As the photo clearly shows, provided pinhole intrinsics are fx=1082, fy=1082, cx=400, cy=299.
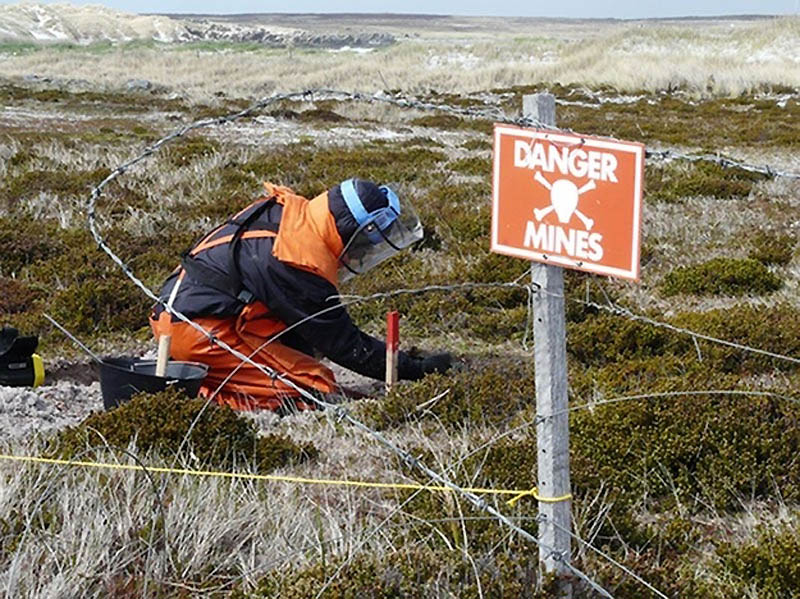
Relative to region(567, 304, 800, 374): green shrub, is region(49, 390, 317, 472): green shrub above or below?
above

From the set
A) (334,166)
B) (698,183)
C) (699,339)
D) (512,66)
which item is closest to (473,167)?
(334,166)

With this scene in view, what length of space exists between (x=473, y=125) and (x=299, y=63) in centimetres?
3230

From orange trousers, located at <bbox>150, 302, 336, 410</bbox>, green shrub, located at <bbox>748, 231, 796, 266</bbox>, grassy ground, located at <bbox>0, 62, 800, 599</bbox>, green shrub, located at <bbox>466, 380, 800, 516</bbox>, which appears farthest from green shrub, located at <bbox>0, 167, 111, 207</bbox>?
green shrub, located at <bbox>466, 380, 800, 516</bbox>

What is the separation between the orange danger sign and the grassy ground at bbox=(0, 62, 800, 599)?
84cm

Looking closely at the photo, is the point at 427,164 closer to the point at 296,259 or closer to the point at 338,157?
the point at 338,157

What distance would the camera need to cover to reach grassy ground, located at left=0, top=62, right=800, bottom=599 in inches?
117

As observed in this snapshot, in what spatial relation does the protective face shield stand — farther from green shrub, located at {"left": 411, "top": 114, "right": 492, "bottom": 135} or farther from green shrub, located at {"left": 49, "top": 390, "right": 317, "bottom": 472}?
green shrub, located at {"left": 411, "top": 114, "right": 492, "bottom": 135}

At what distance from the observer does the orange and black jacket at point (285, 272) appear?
5.36 metres

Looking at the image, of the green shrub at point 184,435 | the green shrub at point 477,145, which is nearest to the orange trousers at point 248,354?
the green shrub at point 184,435

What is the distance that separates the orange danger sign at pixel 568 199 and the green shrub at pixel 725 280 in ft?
17.6

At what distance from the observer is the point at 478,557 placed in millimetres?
2943

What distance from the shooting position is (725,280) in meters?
7.75

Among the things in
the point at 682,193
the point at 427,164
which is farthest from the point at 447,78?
the point at 682,193

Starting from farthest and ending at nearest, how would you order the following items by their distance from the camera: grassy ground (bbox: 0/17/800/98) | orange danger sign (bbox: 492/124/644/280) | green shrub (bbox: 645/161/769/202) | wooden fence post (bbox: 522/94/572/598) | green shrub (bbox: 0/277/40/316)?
1. grassy ground (bbox: 0/17/800/98)
2. green shrub (bbox: 645/161/769/202)
3. green shrub (bbox: 0/277/40/316)
4. wooden fence post (bbox: 522/94/572/598)
5. orange danger sign (bbox: 492/124/644/280)
